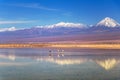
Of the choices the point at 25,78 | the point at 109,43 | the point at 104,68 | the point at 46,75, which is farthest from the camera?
the point at 109,43

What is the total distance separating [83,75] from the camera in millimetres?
8938

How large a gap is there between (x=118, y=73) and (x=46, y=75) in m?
1.85

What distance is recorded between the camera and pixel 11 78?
854cm

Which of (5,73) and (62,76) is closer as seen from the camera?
(62,76)

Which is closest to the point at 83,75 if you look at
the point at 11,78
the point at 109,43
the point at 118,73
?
the point at 118,73

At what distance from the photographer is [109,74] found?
9312mm

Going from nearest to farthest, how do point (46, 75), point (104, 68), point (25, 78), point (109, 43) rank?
point (25, 78)
point (46, 75)
point (104, 68)
point (109, 43)

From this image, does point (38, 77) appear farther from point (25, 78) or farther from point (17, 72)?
point (17, 72)

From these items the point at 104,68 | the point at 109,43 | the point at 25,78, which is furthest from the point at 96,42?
the point at 25,78

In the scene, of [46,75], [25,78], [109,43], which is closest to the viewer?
[25,78]

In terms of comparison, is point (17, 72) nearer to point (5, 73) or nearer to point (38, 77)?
point (5, 73)

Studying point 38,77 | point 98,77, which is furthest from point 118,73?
point 38,77

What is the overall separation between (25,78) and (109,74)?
86.5 inches

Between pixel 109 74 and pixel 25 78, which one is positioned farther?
pixel 109 74
